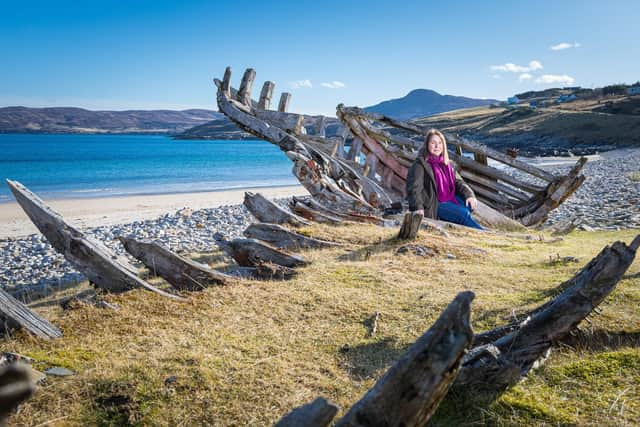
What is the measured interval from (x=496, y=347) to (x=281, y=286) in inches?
111

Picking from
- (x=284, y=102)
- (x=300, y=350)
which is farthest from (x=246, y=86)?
(x=300, y=350)

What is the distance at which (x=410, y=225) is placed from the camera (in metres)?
7.18

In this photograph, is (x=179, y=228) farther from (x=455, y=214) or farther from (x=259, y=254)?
(x=259, y=254)

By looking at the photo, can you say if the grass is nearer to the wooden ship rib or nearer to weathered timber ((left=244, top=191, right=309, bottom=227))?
weathered timber ((left=244, top=191, right=309, bottom=227))

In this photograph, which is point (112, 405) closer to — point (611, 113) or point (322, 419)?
point (322, 419)

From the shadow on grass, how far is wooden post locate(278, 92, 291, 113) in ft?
32.9

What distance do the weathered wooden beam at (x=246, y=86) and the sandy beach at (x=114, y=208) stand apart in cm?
878

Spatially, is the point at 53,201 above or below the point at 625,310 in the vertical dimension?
below

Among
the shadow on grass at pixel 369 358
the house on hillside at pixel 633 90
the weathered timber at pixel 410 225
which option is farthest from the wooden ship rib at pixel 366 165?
the house on hillside at pixel 633 90

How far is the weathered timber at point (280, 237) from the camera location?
23.5ft

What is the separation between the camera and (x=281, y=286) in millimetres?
5449

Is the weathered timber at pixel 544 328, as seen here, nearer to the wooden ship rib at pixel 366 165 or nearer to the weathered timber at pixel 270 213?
the weathered timber at pixel 270 213

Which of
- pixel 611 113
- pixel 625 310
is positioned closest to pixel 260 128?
pixel 625 310

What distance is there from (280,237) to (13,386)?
235 inches
